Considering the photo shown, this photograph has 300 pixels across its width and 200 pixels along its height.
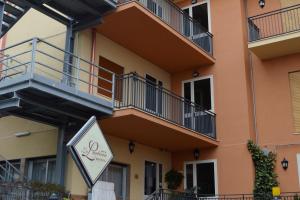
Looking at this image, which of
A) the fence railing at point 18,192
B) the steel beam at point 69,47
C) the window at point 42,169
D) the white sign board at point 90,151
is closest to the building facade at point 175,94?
the window at point 42,169

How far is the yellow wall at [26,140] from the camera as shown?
1386 centimetres

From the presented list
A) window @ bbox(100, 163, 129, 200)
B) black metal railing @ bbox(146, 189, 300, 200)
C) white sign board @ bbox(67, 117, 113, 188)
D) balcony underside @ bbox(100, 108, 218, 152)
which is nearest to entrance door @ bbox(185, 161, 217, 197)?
black metal railing @ bbox(146, 189, 300, 200)

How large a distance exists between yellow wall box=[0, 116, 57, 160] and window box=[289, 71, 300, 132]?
8.90 metres

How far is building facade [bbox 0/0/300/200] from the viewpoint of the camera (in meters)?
13.9

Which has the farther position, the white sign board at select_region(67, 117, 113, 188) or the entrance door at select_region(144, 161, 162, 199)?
the entrance door at select_region(144, 161, 162, 199)

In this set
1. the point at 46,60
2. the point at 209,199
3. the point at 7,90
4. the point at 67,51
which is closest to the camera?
the point at 7,90

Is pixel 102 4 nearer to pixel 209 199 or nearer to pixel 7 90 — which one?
pixel 7 90

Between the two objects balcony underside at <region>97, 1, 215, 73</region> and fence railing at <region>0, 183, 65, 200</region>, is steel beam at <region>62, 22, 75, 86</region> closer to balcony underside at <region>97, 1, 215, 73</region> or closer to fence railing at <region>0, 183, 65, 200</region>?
balcony underside at <region>97, 1, 215, 73</region>

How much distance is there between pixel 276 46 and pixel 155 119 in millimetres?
5993

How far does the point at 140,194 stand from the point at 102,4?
22.9ft

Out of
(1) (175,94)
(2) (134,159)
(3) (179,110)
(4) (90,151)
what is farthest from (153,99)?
(4) (90,151)

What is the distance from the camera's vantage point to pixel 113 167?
14.8 metres

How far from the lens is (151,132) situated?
576 inches

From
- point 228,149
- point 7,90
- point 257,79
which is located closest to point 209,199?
point 228,149
